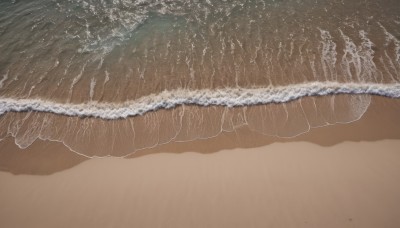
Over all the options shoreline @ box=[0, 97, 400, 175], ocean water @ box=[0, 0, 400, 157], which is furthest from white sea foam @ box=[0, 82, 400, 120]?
shoreline @ box=[0, 97, 400, 175]

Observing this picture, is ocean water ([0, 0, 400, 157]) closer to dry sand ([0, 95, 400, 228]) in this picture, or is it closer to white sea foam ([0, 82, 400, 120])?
white sea foam ([0, 82, 400, 120])

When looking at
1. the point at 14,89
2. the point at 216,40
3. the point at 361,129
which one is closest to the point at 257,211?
the point at 361,129

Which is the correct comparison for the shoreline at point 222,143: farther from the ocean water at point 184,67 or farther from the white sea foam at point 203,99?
the white sea foam at point 203,99

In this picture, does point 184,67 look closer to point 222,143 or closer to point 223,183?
point 222,143

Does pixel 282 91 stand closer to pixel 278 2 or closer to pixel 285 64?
pixel 285 64

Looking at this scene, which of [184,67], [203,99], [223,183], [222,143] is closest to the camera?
[223,183]

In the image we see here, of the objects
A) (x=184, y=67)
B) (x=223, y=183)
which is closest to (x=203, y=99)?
(x=184, y=67)
